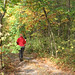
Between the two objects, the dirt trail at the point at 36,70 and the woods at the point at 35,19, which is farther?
the woods at the point at 35,19

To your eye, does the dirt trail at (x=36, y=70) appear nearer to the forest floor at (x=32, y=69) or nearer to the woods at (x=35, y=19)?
the forest floor at (x=32, y=69)

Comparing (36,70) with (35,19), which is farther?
(35,19)

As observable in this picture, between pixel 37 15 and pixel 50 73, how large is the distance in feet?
16.6

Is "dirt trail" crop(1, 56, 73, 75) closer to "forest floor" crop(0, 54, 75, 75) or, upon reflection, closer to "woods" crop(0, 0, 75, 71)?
"forest floor" crop(0, 54, 75, 75)

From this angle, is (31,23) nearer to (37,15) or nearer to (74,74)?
(37,15)

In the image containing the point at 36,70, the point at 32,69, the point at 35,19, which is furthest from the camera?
the point at 35,19

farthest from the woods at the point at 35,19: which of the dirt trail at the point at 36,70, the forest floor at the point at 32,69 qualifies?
the dirt trail at the point at 36,70

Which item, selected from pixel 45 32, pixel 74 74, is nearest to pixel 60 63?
pixel 74 74

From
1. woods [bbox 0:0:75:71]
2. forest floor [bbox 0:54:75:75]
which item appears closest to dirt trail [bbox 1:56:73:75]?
forest floor [bbox 0:54:75:75]

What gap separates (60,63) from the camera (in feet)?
26.4

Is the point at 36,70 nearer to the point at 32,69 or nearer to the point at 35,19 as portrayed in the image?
the point at 32,69

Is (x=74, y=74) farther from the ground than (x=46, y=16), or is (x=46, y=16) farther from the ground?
(x=46, y=16)

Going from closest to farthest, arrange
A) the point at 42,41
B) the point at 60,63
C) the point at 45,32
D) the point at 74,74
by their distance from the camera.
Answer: the point at 74,74, the point at 60,63, the point at 42,41, the point at 45,32

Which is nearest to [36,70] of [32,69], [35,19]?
[32,69]
